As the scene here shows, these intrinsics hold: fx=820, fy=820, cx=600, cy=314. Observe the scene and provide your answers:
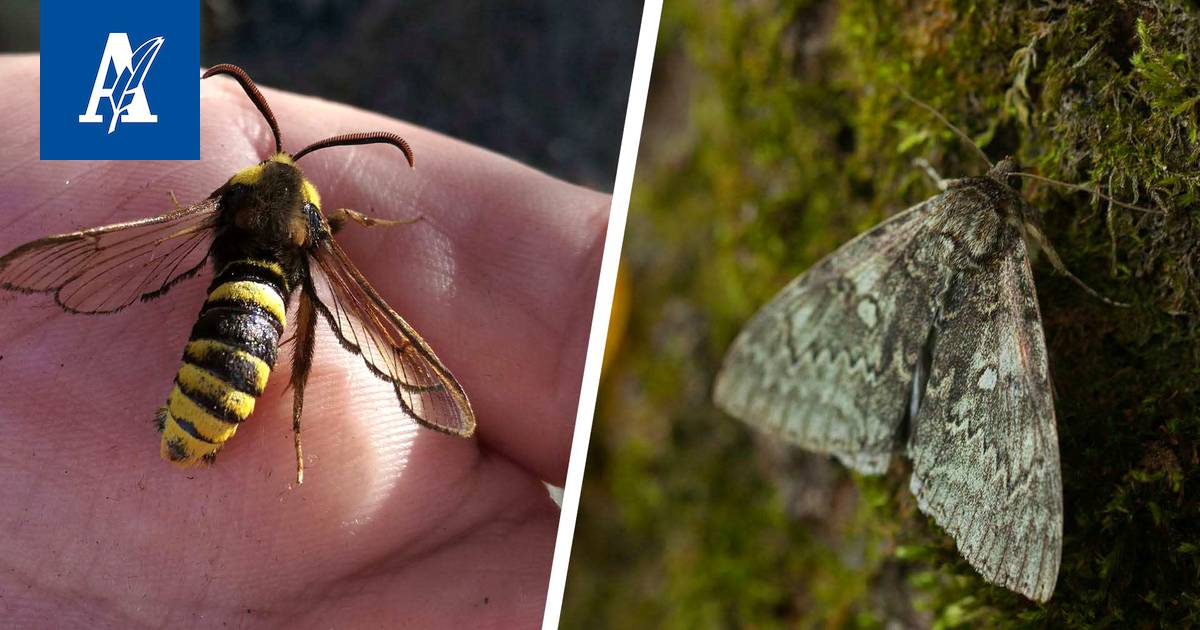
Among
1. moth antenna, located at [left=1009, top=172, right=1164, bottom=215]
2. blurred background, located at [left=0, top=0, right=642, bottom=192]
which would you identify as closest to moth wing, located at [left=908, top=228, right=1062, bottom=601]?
moth antenna, located at [left=1009, top=172, right=1164, bottom=215]

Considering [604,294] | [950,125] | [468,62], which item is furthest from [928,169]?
[468,62]

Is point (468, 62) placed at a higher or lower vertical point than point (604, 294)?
higher

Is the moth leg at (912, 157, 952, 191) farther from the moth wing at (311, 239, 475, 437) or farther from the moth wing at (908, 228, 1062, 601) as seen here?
the moth wing at (311, 239, 475, 437)

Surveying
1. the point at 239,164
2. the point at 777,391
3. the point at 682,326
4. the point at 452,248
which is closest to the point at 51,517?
the point at 239,164

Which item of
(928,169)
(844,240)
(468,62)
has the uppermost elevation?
(928,169)

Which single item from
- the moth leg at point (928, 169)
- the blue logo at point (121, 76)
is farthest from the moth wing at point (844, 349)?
the blue logo at point (121, 76)

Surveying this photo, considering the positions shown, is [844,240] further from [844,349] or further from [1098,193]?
[1098,193]
